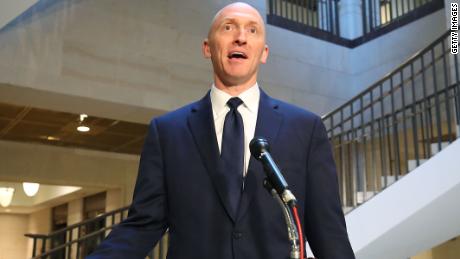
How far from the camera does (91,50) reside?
21.5ft

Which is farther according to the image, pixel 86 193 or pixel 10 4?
pixel 86 193

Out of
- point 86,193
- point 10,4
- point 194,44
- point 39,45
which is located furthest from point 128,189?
point 10,4

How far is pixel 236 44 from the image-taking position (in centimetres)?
145

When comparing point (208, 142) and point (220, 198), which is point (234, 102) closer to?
point (208, 142)

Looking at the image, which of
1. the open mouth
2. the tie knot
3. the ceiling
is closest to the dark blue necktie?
the tie knot

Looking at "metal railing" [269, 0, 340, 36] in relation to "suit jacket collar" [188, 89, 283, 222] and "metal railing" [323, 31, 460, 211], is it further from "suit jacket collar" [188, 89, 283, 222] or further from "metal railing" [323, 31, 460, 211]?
"suit jacket collar" [188, 89, 283, 222]

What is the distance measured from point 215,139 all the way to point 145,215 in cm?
27

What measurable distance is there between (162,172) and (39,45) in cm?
518

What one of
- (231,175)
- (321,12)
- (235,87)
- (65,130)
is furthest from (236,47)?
(321,12)

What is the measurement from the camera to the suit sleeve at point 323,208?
1354 millimetres

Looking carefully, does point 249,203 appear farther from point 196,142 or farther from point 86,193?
point 86,193

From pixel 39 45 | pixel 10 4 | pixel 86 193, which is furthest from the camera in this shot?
pixel 86 193

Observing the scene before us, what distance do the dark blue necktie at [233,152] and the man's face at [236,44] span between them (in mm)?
72

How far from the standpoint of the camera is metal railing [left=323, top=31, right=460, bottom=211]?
579 centimetres
